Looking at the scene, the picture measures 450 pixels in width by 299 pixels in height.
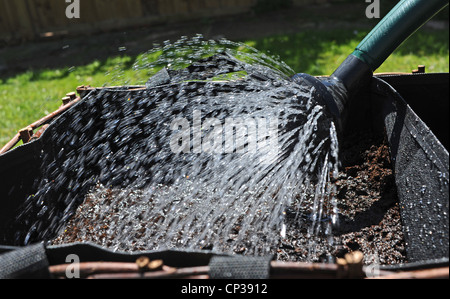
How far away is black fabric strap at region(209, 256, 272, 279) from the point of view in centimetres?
94

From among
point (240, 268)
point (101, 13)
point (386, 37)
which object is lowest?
point (240, 268)

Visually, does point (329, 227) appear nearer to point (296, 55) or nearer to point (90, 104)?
point (90, 104)

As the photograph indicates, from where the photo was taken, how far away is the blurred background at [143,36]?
184 inches

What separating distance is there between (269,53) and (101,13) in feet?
10.8

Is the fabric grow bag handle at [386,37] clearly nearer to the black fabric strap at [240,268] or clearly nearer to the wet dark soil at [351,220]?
the wet dark soil at [351,220]

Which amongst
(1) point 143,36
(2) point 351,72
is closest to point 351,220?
(2) point 351,72

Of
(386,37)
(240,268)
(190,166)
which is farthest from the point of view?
(190,166)

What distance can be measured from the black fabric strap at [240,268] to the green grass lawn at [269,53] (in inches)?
A: 131

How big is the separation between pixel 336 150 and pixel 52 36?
628 centimetres

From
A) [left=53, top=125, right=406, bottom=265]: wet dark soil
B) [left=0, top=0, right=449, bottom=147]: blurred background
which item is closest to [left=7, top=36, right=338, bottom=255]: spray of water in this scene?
[left=53, top=125, right=406, bottom=265]: wet dark soil

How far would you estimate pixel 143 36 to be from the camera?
20.9ft

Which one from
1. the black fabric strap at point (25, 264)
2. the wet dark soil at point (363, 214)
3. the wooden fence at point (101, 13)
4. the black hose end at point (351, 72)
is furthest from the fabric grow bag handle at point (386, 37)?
the wooden fence at point (101, 13)

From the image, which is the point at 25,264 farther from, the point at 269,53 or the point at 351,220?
the point at 269,53

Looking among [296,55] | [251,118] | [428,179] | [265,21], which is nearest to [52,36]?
[265,21]
